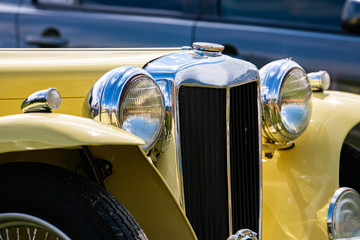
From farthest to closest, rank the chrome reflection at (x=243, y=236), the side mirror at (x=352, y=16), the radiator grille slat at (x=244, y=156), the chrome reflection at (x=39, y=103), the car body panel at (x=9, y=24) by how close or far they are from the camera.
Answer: the car body panel at (x=9, y=24), the side mirror at (x=352, y=16), the radiator grille slat at (x=244, y=156), the chrome reflection at (x=243, y=236), the chrome reflection at (x=39, y=103)

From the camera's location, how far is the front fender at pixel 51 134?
1317 mm

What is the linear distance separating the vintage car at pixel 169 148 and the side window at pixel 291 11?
1237mm

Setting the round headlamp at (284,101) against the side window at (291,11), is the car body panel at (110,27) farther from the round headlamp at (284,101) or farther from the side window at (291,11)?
the round headlamp at (284,101)

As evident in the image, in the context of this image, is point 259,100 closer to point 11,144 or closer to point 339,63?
point 11,144

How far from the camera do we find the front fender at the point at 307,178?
2.12 meters

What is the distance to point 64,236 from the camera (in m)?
1.32

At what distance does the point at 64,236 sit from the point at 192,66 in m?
0.76

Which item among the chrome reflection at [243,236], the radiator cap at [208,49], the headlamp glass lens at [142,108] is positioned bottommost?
the chrome reflection at [243,236]

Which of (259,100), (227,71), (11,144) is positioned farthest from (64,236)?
(259,100)

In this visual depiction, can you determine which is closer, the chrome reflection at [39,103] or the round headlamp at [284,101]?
the chrome reflection at [39,103]

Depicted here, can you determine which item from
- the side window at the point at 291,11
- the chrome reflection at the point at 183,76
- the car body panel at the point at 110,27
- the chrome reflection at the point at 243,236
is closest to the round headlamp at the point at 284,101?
the chrome reflection at the point at 183,76

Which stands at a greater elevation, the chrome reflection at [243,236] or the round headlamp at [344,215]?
the chrome reflection at [243,236]

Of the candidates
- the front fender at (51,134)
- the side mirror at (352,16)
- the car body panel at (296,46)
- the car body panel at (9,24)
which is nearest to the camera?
the front fender at (51,134)

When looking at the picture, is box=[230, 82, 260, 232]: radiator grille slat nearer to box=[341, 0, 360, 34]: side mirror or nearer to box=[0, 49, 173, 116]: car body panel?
box=[0, 49, 173, 116]: car body panel
